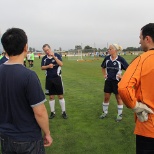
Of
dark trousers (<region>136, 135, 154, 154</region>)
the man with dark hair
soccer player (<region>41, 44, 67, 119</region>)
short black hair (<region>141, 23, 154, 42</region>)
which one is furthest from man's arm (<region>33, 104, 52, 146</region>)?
soccer player (<region>41, 44, 67, 119</region>)

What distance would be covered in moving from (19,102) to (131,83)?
4.16 feet

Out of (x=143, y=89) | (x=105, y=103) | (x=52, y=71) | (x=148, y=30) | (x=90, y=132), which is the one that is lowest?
(x=90, y=132)

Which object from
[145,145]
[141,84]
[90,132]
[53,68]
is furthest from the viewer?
[53,68]

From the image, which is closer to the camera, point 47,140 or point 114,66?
point 47,140

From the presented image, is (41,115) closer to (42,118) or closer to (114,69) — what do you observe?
(42,118)

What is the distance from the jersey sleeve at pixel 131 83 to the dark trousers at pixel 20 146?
1.13 metres

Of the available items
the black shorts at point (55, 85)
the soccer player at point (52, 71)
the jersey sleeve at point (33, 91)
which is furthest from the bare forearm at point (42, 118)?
the black shorts at point (55, 85)

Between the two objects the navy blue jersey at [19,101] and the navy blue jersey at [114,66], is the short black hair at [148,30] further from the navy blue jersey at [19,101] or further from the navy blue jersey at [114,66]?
the navy blue jersey at [114,66]

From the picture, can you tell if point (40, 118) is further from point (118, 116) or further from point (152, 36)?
point (118, 116)

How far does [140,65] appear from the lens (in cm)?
271

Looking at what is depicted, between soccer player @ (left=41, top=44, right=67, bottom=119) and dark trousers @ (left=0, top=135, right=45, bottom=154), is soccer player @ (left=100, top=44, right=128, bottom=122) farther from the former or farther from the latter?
dark trousers @ (left=0, top=135, right=45, bottom=154)

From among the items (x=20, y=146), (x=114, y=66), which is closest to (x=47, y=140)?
(x=20, y=146)

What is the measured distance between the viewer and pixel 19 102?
2611mm

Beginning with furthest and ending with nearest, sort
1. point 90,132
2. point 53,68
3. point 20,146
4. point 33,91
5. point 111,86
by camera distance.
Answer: point 53,68
point 111,86
point 90,132
point 20,146
point 33,91
